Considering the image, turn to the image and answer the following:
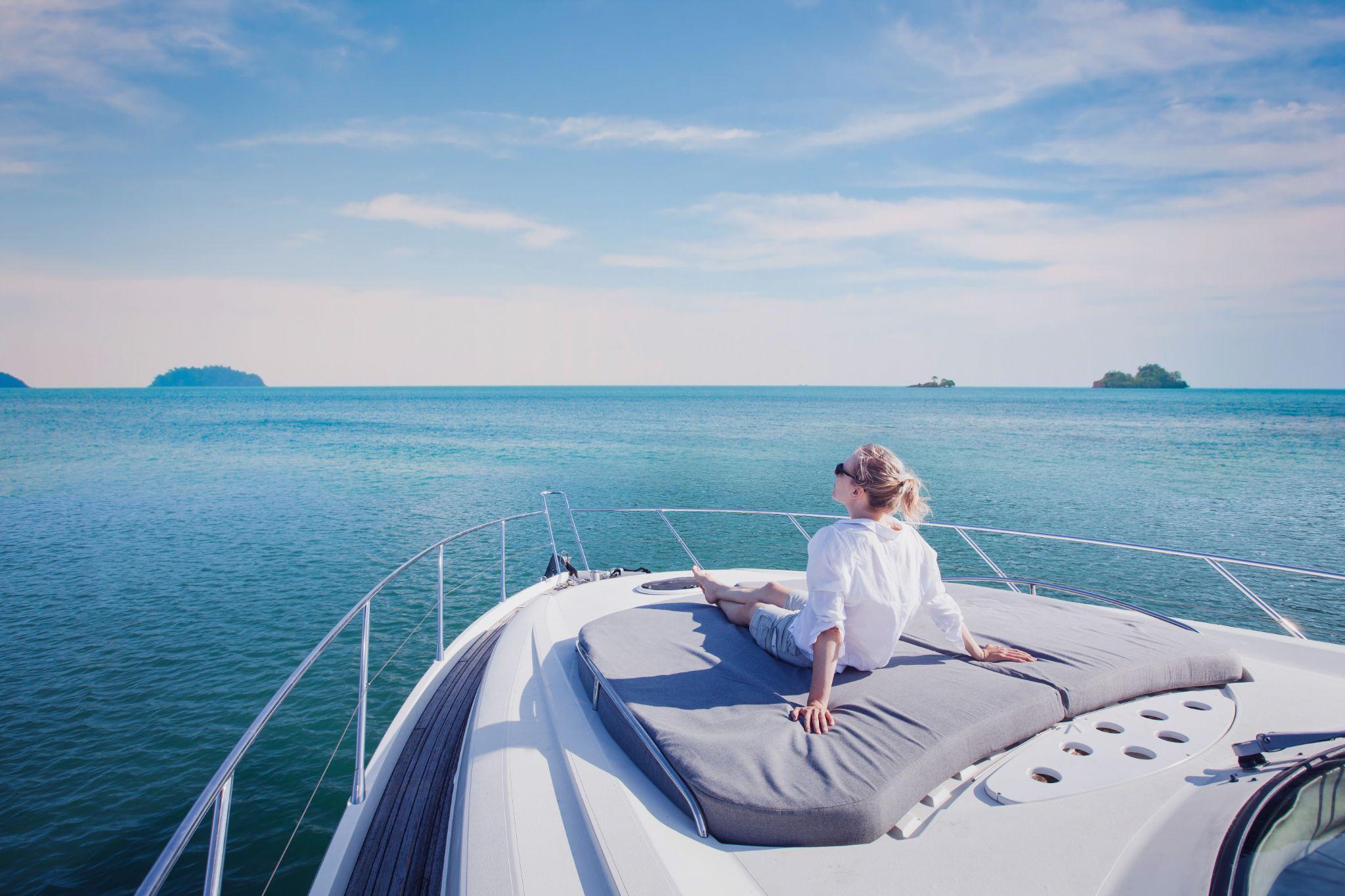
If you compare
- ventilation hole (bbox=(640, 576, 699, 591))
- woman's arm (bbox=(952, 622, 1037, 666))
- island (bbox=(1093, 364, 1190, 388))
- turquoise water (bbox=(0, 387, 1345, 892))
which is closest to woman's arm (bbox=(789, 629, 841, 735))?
woman's arm (bbox=(952, 622, 1037, 666))

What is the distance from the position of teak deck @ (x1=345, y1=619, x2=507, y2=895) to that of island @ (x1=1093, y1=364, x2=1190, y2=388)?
538 ft

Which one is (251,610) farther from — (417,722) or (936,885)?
(936,885)

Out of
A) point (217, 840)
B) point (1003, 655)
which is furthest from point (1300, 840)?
point (217, 840)

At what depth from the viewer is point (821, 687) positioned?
6.27 ft

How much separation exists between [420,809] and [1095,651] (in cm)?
243

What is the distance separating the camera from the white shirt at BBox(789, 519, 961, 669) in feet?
6.54

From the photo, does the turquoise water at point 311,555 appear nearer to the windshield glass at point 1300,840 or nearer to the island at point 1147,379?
the windshield glass at point 1300,840

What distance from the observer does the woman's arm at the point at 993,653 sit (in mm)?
2273

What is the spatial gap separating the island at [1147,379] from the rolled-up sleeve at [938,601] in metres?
163

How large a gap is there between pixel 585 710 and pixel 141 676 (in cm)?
637

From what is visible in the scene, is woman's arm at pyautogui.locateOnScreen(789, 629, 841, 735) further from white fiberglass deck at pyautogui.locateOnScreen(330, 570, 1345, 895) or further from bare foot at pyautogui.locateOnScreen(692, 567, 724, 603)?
bare foot at pyautogui.locateOnScreen(692, 567, 724, 603)

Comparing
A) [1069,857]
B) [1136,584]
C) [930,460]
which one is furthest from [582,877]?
[930,460]

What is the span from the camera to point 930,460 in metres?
24.3

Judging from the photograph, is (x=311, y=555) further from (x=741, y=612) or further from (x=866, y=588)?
(x=866, y=588)
